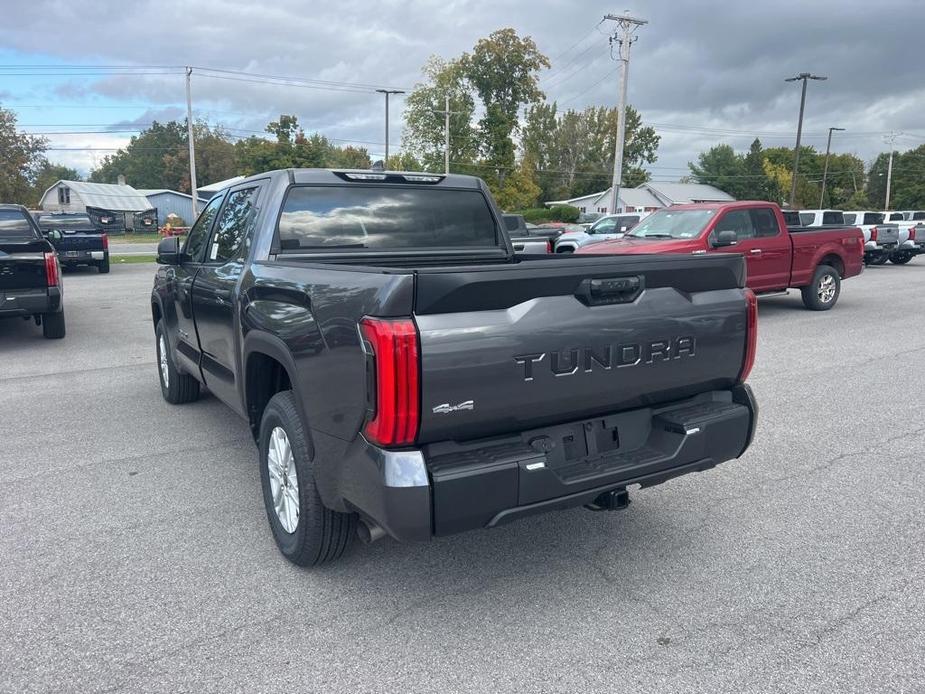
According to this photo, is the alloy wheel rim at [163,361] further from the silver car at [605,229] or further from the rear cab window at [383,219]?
the silver car at [605,229]

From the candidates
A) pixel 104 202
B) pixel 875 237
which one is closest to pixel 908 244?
pixel 875 237

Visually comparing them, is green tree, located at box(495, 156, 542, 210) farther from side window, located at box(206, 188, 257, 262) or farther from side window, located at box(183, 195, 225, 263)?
side window, located at box(206, 188, 257, 262)

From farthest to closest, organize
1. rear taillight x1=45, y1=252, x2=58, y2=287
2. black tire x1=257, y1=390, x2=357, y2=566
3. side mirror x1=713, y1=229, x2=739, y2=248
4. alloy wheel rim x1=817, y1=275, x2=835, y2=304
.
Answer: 1. alloy wheel rim x1=817, y1=275, x2=835, y2=304
2. side mirror x1=713, y1=229, x2=739, y2=248
3. rear taillight x1=45, y1=252, x2=58, y2=287
4. black tire x1=257, y1=390, x2=357, y2=566

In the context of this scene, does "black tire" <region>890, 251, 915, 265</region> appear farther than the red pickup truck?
Yes

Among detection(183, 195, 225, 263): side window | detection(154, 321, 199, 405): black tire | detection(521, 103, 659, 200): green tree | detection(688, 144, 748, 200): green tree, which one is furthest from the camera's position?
detection(688, 144, 748, 200): green tree

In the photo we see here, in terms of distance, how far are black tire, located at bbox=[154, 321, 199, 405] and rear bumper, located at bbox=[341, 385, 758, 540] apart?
12.9 feet

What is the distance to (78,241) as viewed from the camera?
2023cm

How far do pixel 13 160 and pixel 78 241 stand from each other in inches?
1261

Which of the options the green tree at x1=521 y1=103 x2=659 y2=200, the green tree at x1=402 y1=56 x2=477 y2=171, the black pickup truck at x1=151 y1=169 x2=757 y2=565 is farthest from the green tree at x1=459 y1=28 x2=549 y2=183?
the black pickup truck at x1=151 y1=169 x2=757 y2=565

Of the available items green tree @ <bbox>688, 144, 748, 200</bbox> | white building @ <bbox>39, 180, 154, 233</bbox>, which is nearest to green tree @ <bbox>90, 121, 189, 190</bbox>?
white building @ <bbox>39, 180, 154, 233</bbox>

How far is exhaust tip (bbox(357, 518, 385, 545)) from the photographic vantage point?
307 centimetres

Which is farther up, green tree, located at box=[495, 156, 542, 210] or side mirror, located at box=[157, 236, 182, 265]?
green tree, located at box=[495, 156, 542, 210]

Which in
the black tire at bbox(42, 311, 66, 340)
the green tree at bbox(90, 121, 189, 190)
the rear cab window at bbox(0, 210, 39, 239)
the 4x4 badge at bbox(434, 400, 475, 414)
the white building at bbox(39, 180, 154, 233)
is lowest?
the black tire at bbox(42, 311, 66, 340)

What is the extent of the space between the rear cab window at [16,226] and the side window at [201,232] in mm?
6162
